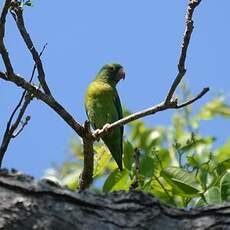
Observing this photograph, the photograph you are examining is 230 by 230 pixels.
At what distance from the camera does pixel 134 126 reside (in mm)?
5707

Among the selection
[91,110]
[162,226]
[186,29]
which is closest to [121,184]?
[186,29]

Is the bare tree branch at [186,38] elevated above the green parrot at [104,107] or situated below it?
below

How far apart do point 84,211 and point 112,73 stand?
5633 mm

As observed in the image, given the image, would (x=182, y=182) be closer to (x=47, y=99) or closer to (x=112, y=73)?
(x=47, y=99)

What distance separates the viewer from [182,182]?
10.4ft

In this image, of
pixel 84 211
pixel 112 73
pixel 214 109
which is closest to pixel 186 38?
pixel 84 211

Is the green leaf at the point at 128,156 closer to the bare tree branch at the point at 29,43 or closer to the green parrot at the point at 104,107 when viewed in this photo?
the bare tree branch at the point at 29,43

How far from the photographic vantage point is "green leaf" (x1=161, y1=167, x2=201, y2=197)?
317 cm

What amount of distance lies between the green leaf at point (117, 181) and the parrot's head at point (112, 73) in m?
4.11

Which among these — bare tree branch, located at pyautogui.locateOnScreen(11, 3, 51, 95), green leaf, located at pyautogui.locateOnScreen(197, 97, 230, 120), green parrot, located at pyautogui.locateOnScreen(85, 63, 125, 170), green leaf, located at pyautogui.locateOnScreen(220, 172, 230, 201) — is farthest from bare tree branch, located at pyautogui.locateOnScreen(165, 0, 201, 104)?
green leaf, located at pyautogui.locateOnScreen(197, 97, 230, 120)

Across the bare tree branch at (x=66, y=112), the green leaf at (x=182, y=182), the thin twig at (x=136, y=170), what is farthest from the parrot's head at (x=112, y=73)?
the green leaf at (x=182, y=182)

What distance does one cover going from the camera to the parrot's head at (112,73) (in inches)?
305

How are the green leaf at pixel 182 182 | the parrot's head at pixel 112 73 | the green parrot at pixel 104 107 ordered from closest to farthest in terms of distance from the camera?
the green leaf at pixel 182 182
the green parrot at pixel 104 107
the parrot's head at pixel 112 73

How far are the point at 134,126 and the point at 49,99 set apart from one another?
198 centimetres
